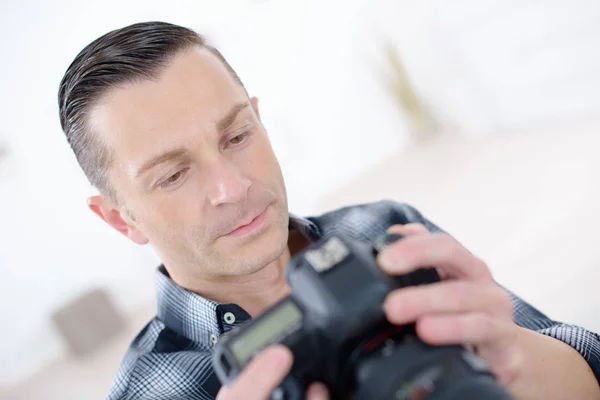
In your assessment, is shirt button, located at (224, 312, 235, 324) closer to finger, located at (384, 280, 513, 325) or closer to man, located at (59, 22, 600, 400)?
man, located at (59, 22, 600, 400)

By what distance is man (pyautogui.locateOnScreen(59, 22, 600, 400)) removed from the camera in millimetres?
829

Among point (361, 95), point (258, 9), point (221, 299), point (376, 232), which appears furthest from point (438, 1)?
point (221, 299)

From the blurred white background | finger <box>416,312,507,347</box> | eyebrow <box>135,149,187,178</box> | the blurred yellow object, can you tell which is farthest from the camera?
the blurred yellow object

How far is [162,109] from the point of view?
0.83m

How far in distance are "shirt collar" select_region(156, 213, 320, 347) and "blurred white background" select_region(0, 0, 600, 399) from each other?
1.24m

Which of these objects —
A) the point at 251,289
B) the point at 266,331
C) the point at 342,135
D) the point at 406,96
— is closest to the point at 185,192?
the point at 251,289

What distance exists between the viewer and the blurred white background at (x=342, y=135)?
2248 mm

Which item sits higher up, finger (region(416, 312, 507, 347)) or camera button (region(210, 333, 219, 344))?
finger (region(416, 312, 507, 347))

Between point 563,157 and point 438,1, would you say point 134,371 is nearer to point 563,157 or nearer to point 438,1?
point 563,157

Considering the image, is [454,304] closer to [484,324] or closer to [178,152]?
[484,324]

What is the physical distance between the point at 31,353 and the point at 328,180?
1782mm

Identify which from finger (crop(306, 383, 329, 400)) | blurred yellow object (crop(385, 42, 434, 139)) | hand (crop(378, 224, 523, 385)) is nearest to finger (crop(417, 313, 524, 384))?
hand (crop(378, 224, 523, 385))

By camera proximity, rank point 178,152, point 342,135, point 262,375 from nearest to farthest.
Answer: point 262,375 < point 178,152 < point 342,135

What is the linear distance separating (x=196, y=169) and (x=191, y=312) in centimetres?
24
